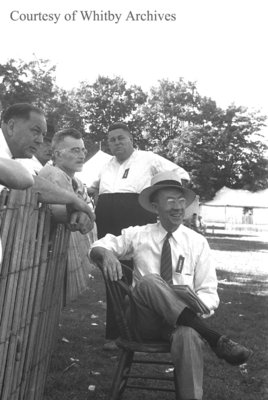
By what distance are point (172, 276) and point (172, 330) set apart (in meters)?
0.47

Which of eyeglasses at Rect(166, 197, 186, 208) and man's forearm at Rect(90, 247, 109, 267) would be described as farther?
eyeglasses at Rect(166, 197, 186, 208)

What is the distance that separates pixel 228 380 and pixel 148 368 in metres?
0.67

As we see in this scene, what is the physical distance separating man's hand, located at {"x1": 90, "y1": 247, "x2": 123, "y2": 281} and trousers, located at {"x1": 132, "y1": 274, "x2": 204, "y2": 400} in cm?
16

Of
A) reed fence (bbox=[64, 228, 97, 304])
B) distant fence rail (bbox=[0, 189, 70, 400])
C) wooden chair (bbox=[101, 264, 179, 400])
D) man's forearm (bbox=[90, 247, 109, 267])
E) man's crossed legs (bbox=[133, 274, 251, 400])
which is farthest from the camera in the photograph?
reed fence (bbox=[64, 228, 97, 304])

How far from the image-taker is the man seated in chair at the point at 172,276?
2773mm

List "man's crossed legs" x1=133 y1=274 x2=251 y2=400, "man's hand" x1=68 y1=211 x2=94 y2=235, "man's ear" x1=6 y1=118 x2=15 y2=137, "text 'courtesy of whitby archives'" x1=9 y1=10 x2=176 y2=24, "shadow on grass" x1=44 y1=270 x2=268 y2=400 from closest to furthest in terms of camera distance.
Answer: "man's crossed legs" x1=133 y1=274 x2=251 y2=400
"man's hand" x1=68 y1=211 x2=94 y2=235
"man's ear" x1=6 y1=118 x2=15 y2=137
"shadow on grass" x1=44 y1=270 x2=268 y2=400
"text 'courtesy of whitby archives'" x1=9 y1=10 x2=176 y2=24

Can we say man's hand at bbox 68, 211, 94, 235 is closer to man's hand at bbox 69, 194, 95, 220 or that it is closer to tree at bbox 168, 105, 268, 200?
man's hand at bbox 69, 194, 95, 220

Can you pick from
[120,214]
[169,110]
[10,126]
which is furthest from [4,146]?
[169,110]

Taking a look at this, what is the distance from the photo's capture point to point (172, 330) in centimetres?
303

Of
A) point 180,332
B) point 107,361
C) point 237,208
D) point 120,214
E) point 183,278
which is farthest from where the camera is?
point 237,208

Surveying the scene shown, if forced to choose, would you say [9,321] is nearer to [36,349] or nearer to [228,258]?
[36,349]

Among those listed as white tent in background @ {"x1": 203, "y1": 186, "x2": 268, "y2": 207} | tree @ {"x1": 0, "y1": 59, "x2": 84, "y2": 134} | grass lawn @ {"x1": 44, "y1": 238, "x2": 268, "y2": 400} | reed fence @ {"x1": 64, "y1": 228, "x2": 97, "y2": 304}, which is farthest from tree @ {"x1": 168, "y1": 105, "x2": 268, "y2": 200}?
reed fence @ {"x1": 64, "y1": 228, "x2": 97, "y2": 304}

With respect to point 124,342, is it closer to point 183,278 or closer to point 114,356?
point 183,278

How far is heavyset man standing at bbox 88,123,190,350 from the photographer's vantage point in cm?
488
